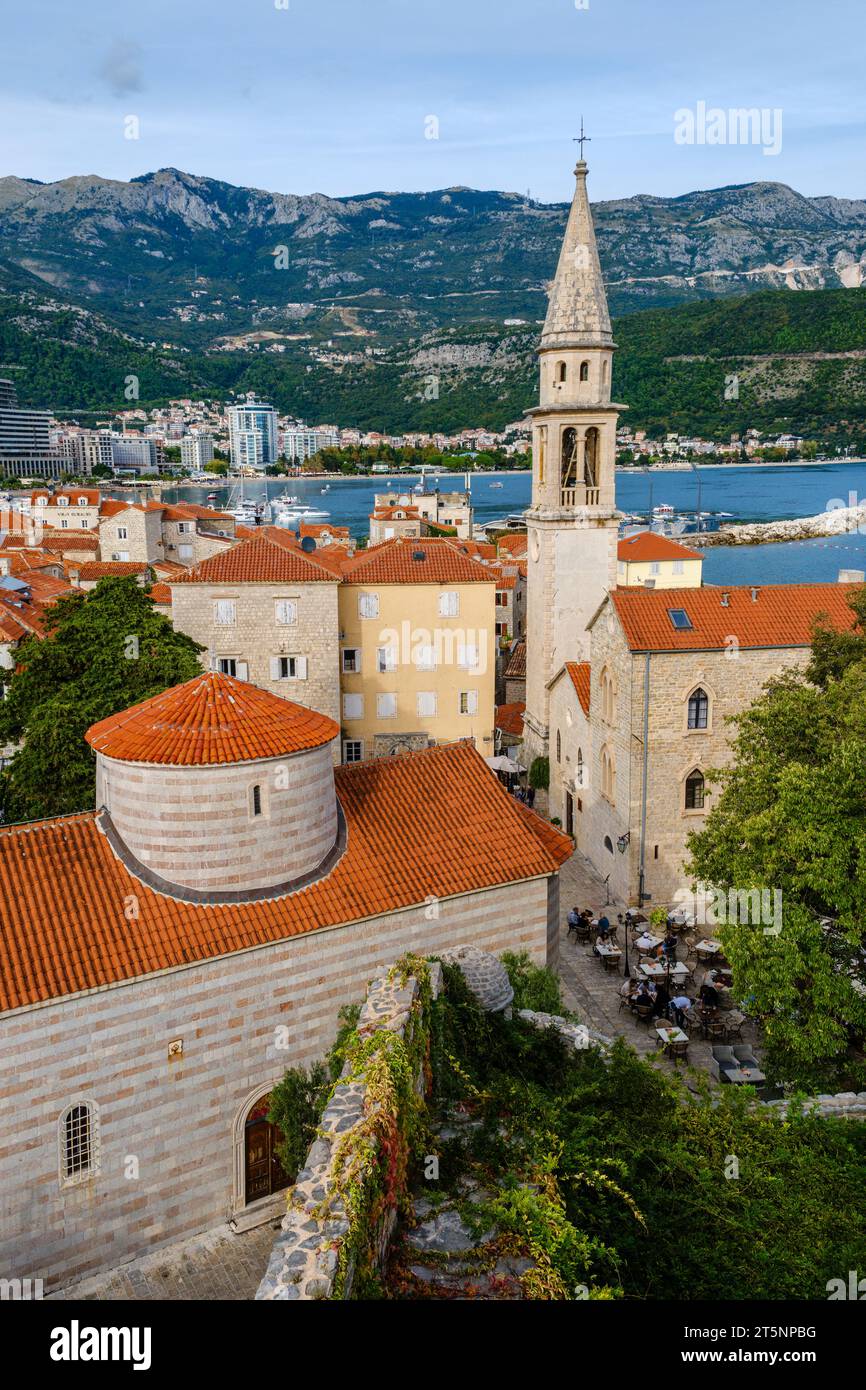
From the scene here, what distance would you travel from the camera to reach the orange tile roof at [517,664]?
5016 centimetres

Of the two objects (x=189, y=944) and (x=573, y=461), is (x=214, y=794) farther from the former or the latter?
(x=573, y=461)

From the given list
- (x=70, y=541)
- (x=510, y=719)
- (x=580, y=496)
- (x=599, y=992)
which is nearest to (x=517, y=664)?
(x=510, y=719)

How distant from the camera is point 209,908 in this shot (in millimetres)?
14945

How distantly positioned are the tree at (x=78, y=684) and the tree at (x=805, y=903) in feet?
47.7

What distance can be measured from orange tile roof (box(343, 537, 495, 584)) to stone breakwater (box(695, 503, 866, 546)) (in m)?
99.1

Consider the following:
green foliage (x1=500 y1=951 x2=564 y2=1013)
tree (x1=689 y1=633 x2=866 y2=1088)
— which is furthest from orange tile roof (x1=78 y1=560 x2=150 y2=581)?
tree (x1=689 y1=633 x2=866 y2=1088)

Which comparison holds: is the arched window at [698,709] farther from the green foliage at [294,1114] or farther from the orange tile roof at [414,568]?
the green foliage at [294,1114]

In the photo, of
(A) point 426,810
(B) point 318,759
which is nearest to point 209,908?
(B) point 318,759

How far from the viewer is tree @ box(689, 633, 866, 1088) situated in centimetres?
1597

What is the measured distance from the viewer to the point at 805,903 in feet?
56.2

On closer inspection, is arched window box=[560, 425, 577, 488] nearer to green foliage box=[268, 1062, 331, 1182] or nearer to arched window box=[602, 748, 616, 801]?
arched window box=[602, 748, 616, 801]

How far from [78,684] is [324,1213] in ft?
61.4
